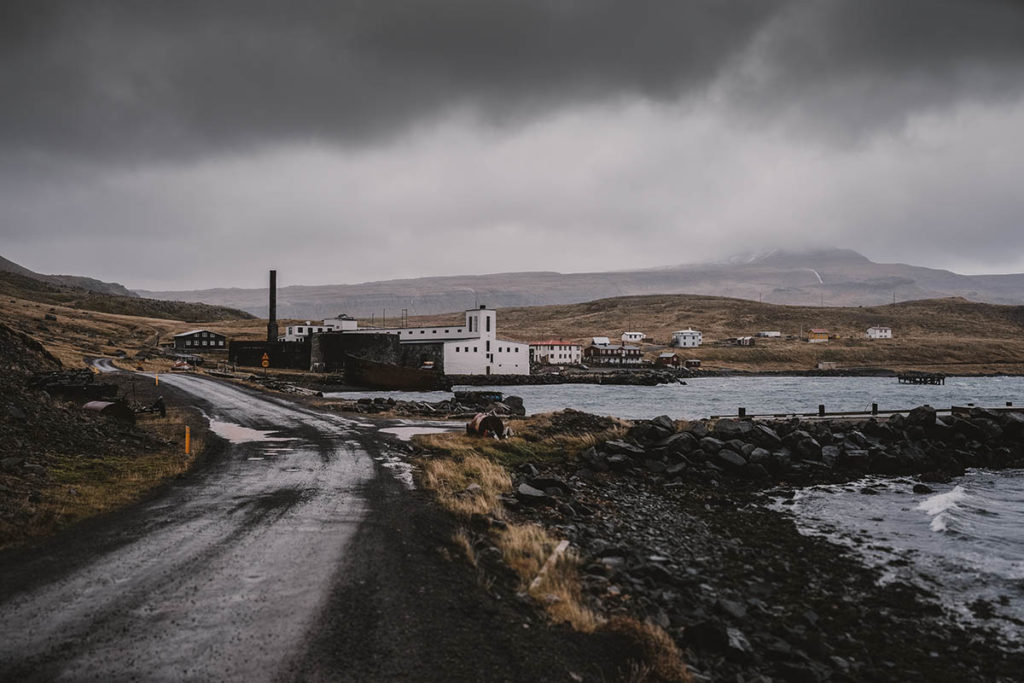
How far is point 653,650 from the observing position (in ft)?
27.8

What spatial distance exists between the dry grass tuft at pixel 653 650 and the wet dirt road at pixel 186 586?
452cm

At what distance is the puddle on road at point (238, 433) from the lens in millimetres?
24483

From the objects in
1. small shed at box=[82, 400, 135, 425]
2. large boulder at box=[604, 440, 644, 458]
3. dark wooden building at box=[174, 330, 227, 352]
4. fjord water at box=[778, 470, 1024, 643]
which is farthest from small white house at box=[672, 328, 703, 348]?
small shed at box=[82, 400, 135, 425]

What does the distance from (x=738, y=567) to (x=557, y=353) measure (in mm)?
119175

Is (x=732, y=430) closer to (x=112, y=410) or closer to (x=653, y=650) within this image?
(x=653, y=650)

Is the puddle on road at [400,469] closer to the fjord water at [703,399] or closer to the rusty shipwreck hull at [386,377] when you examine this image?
the fjord water at [703,399]

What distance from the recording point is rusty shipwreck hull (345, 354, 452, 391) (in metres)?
74.7

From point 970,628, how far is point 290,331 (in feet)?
406

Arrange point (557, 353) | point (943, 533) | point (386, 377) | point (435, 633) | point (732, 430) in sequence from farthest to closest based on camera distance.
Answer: point (557, 353), point (386, 377), point (732, 430), point (943, 533), point (435, 633)

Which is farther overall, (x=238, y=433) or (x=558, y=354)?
(x=558, y=354)

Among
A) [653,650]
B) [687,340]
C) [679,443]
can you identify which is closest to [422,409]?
[679,443]

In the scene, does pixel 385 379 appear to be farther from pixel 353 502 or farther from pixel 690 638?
pixel 690 638

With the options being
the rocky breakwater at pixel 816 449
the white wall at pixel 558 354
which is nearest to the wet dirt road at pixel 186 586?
the rocky breakwater at pixel 816 449

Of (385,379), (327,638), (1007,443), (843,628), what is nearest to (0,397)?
(327,638)
